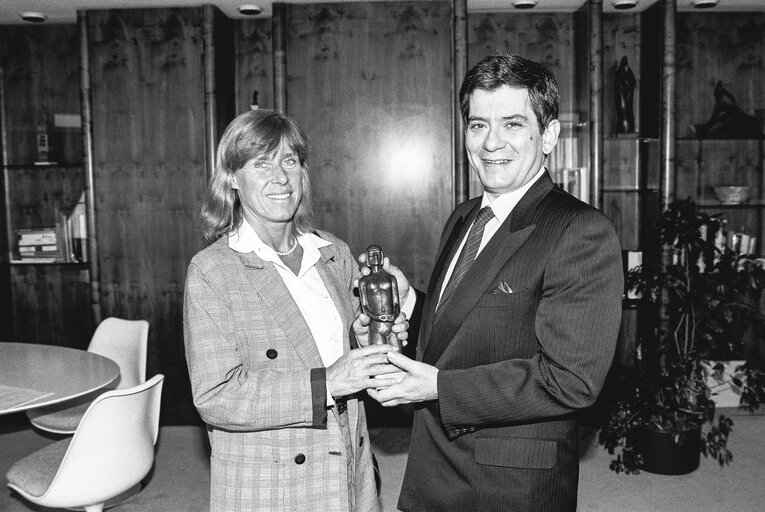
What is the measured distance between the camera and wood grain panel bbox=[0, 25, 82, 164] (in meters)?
4.78

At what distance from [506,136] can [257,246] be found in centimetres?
69

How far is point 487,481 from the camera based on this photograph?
55.9 inches

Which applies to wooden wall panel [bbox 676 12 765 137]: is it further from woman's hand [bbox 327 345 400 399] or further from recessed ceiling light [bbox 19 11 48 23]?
recessed ceiling light [bbox 19 11 48 23]

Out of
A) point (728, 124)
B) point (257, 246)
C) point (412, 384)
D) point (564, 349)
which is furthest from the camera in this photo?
point (728, 124)

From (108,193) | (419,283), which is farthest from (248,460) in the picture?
(108,193)

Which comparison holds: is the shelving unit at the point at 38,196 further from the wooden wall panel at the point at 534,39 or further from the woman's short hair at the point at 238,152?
the woman's short hair at the point at 238,152

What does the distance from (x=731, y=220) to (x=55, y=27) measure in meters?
5.22

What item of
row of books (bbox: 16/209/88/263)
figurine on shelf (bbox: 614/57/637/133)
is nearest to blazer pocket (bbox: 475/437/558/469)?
figurine on shelf (bbox: 614/57/637/133)

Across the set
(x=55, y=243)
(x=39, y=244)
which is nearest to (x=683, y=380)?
(x=55, y=243)

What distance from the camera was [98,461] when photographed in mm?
2355

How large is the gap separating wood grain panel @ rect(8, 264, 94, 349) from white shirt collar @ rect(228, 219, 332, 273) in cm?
355

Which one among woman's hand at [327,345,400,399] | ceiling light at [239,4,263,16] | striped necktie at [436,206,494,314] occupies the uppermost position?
ceiling light at [239,4,263,16]

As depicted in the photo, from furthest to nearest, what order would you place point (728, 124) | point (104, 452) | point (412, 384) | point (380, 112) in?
1. point (728, 124)
2. point (380, 112)
3. point (104, 452)
4. point (412, 384)

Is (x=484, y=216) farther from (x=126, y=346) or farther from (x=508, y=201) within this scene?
(x=126, y=346)
